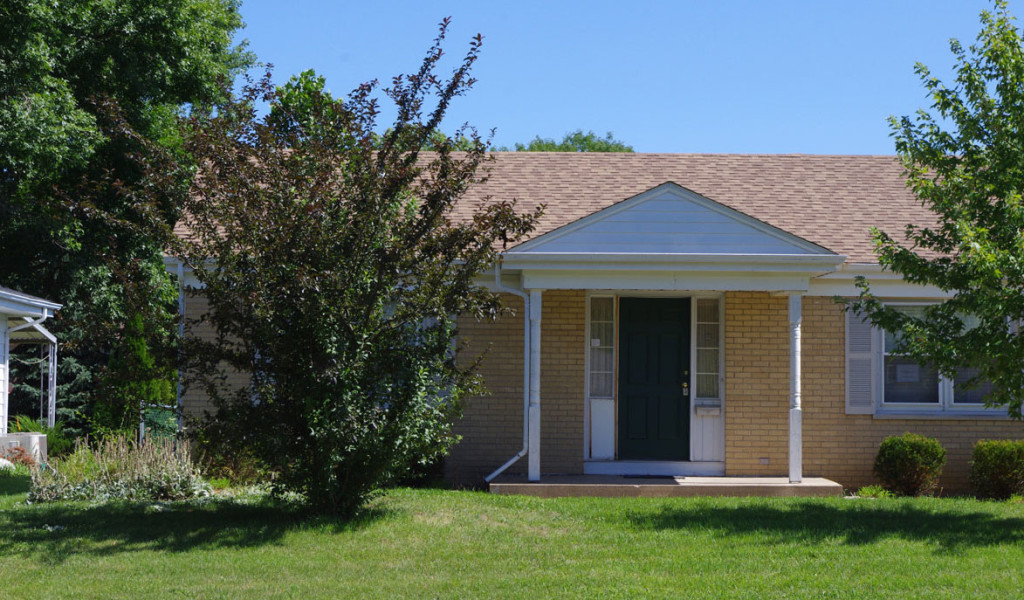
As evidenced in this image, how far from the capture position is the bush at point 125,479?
439 inches

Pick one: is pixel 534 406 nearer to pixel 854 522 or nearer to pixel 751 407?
pixel 751 407

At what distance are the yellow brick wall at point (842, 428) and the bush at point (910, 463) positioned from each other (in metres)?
0.60

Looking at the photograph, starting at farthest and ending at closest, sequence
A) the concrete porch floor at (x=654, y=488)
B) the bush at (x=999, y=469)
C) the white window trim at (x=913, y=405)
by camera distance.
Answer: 1. the white window trim at (x=913, y=405)
2. the bush at (x=999, y=469)
3. the concrete porch floor at (x=654, y=488)

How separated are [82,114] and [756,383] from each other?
12.4 metres

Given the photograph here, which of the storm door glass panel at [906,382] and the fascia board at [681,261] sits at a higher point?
the fascia board at [681,261]

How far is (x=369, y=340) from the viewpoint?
9.23m

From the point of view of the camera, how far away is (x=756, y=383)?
44.9ft

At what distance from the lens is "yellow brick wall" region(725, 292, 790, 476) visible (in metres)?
13.6

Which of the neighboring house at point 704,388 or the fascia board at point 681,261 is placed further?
the neighboring house at point 704,388

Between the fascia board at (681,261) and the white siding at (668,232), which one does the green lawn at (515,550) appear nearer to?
the fascia board at (681,261)

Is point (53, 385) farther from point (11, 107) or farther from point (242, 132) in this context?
point (242, 132)

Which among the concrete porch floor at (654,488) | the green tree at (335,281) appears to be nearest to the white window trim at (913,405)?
the concrete porch floor at (654,488)

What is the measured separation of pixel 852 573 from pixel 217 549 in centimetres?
535

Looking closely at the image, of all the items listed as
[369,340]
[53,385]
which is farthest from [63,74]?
[369,340]
